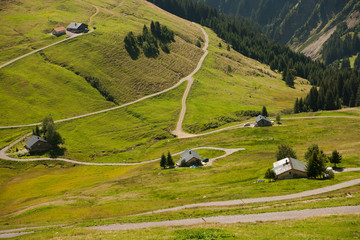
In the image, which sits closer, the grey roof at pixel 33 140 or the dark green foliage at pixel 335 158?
the dark green foliage at pixel 335 158

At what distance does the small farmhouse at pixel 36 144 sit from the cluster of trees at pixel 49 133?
→ 2.00 metres

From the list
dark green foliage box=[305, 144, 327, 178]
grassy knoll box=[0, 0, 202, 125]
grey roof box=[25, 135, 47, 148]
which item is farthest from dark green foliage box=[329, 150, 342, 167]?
grassy knoll box=[0, 0, 202, 125]

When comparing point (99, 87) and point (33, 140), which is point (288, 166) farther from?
point (99, 87)

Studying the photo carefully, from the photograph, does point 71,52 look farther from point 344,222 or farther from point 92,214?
point 344,222

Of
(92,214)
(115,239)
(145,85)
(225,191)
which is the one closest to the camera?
(115,239)

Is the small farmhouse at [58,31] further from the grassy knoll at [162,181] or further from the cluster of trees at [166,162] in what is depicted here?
the cluster of trees at [166,162]

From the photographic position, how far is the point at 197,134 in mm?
142750

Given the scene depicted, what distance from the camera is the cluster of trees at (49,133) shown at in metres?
123

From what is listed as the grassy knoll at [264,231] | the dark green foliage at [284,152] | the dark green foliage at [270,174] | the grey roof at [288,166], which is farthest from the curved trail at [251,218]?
the dark green foliage at [284,152]

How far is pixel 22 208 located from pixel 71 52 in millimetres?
130712

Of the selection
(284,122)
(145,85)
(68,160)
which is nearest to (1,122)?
(68,160)

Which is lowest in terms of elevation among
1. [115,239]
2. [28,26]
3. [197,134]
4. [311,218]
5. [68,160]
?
[68,160]

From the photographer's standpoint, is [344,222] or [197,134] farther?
[197,134]

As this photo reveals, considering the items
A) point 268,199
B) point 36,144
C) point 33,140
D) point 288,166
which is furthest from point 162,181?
point 33,140
